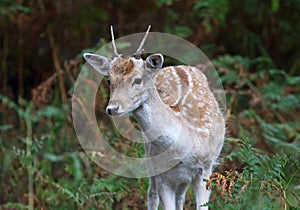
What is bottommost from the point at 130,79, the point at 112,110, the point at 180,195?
the point at 180,195

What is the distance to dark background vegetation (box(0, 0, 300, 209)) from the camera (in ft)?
21.1

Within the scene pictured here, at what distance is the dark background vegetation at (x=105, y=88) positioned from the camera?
253 inches

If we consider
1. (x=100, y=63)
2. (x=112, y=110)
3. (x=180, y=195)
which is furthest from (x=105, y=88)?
(x=112, y=110)

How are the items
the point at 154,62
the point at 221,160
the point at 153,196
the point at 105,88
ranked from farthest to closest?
the point at 105,88, the point at 221,160, the point at 153,196, the point at 154,62

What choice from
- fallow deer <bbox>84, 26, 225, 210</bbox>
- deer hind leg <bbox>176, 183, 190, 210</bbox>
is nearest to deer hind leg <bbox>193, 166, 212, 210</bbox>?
fallow deer <bbox>84, 26, 225, 210</bbox>

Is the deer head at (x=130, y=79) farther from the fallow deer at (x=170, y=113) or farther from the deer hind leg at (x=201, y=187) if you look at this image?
the deer hind leg at (x=201, y=187)

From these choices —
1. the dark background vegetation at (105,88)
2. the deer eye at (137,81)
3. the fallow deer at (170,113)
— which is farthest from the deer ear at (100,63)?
the dark background vegetation at (105,88)

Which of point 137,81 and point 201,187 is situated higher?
point 137,81

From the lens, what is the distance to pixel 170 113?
5289 millimetres

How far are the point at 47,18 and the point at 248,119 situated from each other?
3.34m

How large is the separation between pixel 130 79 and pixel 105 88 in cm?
309

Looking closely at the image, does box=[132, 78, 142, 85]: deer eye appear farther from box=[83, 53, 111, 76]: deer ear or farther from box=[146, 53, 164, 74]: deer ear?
box=[83, 53, 111, 76]: deer ear

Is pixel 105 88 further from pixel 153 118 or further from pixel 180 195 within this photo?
pixel 153 118

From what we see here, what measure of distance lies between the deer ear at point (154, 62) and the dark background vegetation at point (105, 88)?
78 cm
